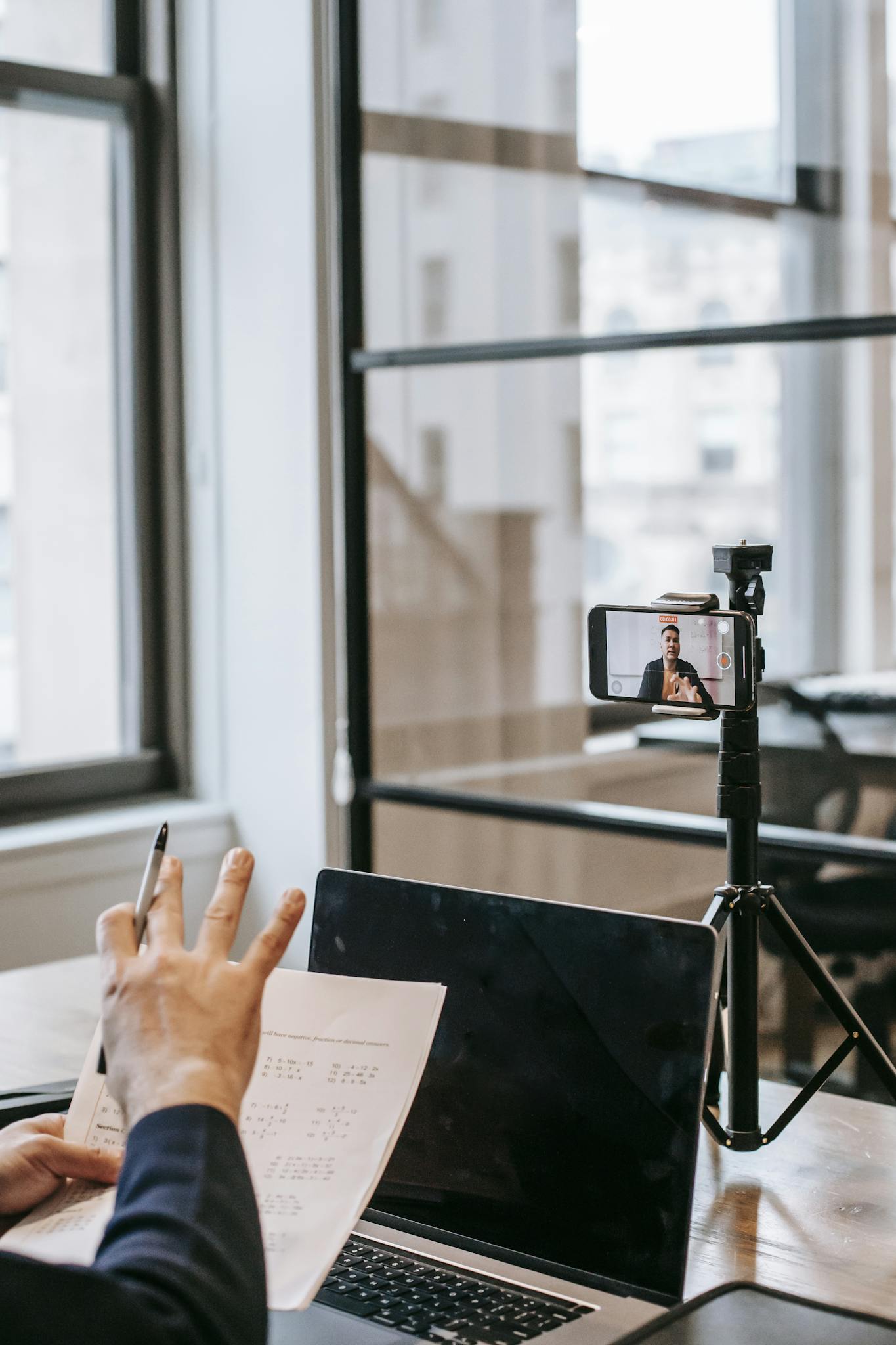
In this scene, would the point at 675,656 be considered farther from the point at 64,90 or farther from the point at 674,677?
the point at 64,90

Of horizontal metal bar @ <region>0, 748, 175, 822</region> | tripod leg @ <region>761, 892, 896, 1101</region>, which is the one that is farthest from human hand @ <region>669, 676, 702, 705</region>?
horizontal metal bar @ <region>0, 748, 175, 822</region>

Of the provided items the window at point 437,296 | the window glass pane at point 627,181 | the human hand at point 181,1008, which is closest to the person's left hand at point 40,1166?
the human hand at point 181,1008

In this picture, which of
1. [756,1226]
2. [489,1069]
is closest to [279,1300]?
[489,1069]

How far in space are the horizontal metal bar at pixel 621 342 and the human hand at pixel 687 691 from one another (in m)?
1.18

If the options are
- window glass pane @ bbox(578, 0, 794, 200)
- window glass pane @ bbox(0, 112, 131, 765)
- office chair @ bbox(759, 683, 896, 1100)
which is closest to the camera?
office chair @ bbox(759, 683, 896, 1100)

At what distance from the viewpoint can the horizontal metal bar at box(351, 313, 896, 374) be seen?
88.0 inches

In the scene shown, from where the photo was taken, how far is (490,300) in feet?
9.68

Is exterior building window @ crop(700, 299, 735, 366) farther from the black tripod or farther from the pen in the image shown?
the pen

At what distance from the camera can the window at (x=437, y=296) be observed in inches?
117

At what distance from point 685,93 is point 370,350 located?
0.72 meters

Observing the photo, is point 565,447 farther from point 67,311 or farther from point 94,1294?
point 94,1294

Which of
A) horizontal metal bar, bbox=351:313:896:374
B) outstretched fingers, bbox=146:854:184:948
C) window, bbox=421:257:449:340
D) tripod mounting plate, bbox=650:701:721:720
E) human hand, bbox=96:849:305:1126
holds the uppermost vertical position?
window, bbox=421:257:449:340

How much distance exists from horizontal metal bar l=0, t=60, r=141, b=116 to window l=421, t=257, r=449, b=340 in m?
0.71

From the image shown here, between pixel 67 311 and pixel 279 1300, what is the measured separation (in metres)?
2.55
